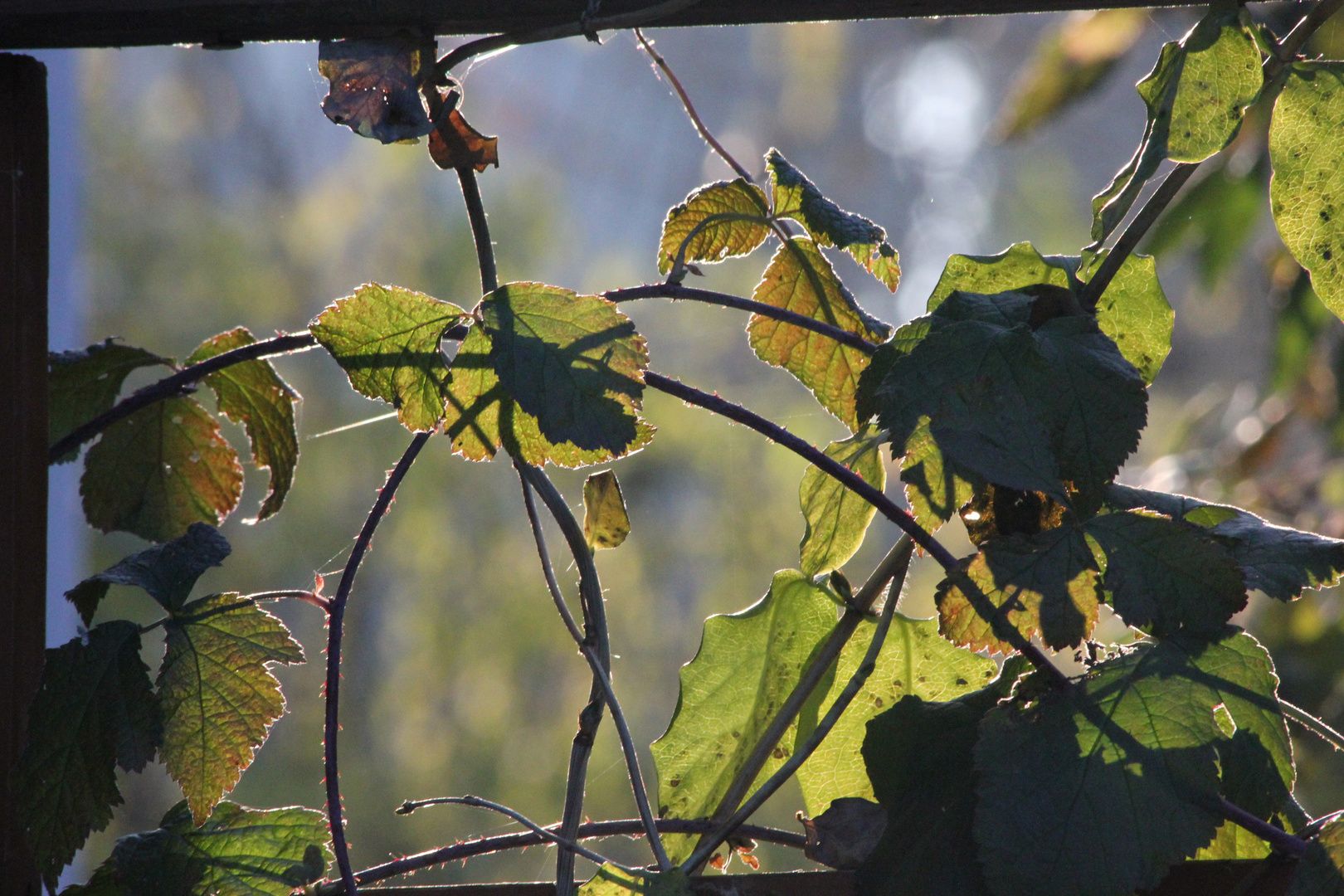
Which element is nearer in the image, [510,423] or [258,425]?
[510,423]

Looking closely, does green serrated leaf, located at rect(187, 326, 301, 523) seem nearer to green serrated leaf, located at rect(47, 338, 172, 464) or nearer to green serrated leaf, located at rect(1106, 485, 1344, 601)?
green serrated leaf, located at rect(47, 338, 172, 464)

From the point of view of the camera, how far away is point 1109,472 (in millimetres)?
334

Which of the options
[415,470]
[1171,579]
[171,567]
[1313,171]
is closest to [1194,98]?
[1313,171]

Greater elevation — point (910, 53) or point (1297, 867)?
point (910, 53)

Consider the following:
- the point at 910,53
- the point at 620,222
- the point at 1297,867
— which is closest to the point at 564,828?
the point at 1297,867

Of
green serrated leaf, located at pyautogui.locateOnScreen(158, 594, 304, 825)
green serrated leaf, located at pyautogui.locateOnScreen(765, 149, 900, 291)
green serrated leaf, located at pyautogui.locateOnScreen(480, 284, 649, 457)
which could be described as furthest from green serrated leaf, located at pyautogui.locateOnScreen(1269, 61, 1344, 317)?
green serrated leaf, located at pyautogui.locateOnScreen(158, 594, 304, 825)

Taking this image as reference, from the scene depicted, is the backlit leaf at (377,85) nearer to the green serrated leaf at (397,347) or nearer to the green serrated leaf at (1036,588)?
the green serrated leaf at (397,347)

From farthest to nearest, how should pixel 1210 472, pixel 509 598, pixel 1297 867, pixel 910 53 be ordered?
pixel 910 53 < pixel 509 598 < pixel 1210 472 < pixel 1297 867

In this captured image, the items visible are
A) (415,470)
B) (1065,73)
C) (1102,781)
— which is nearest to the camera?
(1102,781)

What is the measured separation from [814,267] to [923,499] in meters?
0.16

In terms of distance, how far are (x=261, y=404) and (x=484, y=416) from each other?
185 millimetres

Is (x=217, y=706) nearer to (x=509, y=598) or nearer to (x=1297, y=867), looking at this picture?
(x=1297, y=867)

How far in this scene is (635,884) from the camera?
34cm

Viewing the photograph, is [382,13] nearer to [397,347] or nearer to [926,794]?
[397,347]
